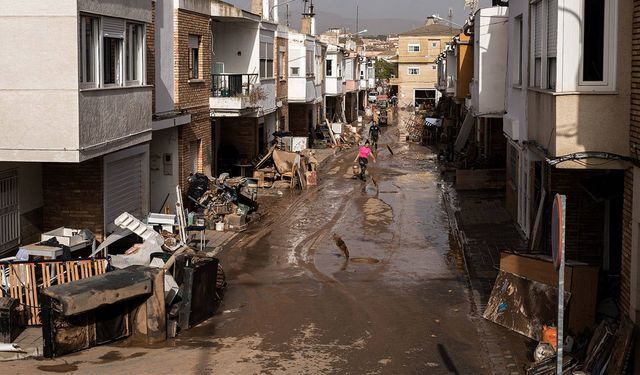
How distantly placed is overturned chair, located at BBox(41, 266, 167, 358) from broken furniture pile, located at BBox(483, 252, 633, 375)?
526cm

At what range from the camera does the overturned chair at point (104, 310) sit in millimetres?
12094

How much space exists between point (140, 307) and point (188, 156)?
40.8ft

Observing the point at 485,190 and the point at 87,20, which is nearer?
the point at 87,20

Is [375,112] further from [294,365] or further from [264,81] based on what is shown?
[294,365]

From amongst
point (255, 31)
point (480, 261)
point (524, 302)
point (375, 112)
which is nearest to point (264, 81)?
point (255, 31)

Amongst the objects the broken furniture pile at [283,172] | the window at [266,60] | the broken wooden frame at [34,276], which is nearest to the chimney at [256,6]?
the window at [266,60]

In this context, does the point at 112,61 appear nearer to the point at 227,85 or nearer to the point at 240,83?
the point at 227,85

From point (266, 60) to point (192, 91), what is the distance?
27.8ft

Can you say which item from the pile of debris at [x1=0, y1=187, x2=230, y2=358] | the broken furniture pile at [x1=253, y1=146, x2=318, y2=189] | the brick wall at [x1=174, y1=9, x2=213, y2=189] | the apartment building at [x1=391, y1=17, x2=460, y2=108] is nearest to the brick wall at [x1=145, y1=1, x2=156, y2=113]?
the brick wall at [x1=174, y1=9, x2=213, y2=189]

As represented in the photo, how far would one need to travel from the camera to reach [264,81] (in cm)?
3244

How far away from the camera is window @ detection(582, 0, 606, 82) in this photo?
1201 centimetres

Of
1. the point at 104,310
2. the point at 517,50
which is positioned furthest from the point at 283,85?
the point at 104,310

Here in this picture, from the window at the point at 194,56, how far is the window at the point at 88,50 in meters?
9.59

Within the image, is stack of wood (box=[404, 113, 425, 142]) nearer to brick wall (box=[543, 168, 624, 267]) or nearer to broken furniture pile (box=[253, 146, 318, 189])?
broken furniture pile (box=[253, 146, 318, 189])
